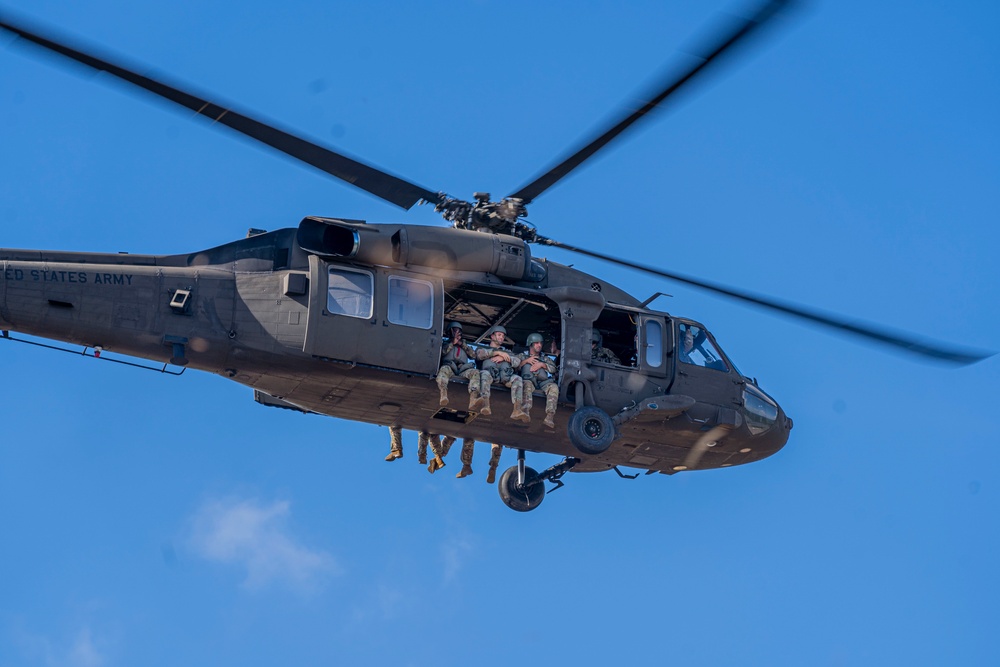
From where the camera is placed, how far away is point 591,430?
874 inches

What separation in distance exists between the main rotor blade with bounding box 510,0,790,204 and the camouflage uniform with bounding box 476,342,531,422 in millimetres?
2671

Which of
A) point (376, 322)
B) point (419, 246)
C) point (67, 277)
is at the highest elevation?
point (419, 246)

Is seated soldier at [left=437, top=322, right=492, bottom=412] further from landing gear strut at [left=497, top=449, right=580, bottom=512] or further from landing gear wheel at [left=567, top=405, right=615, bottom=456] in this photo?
landing gear strut at [left=497, top=449, right=580, bottom=512]

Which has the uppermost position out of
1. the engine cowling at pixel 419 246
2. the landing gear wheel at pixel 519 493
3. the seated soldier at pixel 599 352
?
the engine cowling at pixel 419 246

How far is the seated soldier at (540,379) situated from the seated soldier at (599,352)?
104 centimetres

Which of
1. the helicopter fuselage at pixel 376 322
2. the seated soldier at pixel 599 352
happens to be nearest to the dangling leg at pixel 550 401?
the helicopter fuselage at pixel 376 322

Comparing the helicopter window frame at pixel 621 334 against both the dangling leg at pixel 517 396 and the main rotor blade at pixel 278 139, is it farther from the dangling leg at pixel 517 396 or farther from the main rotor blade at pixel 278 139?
the main rotor blade at pixel 278 139

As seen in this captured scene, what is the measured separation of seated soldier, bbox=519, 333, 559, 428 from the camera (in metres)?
21.9

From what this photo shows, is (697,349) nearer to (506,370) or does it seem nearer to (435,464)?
(506,370)

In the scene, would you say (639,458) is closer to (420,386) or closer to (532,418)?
(532,418)

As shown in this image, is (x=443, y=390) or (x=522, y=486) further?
(x=522, y=486)

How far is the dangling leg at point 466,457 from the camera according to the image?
23.5 m

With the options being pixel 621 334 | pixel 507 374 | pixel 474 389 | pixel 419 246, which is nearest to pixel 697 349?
pixel 621 334

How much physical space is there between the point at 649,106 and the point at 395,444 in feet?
24.1
